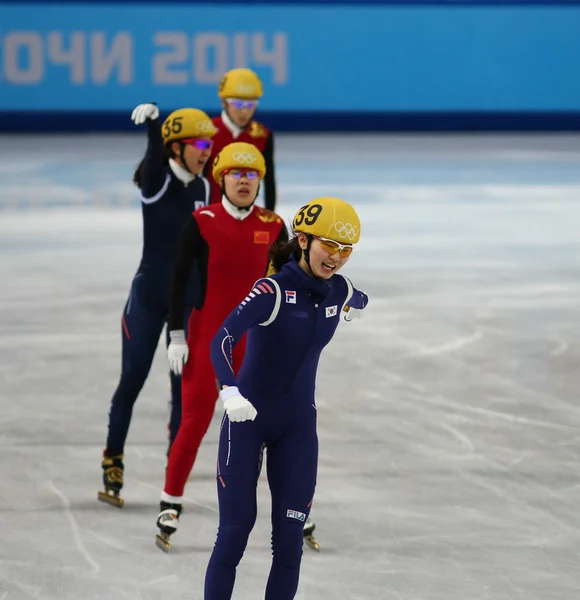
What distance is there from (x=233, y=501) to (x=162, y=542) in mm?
1234

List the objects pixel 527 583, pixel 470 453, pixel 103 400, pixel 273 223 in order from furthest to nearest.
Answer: pixel 103 400, pixel 470 453, pixel 273 223, pixel 527 583

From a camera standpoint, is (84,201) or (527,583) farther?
(84,201)

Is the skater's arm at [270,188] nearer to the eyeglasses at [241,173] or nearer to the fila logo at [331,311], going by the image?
the eyeglasses at [241,173]

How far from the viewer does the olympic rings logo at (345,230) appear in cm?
412

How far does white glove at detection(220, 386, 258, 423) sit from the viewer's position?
3961mm

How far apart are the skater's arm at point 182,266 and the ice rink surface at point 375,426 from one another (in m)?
1.04

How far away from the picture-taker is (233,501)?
4.18 m

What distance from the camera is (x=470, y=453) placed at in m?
6.62

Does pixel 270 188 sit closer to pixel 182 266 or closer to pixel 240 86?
pixel 240 86

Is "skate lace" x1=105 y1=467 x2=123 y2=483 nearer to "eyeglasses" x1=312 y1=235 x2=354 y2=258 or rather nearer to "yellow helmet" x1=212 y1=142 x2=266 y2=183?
"yellow helmet" x1=212 y1=142 x2=266 y2=183

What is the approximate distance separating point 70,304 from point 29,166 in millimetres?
9504

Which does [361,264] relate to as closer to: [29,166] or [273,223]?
[273,223]

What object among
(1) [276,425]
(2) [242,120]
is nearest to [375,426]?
(2) [242,120]

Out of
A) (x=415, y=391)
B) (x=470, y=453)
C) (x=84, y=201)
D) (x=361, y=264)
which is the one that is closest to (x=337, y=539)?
(x=470, y=453)
